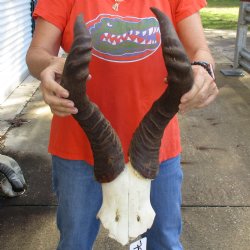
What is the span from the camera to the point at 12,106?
6344 mm

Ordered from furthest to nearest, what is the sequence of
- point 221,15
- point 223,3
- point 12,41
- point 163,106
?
point 223,3
point 221,15
point 12,41
point 163,106

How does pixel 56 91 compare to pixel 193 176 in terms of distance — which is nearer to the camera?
pixel 56 91

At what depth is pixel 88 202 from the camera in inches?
81.6

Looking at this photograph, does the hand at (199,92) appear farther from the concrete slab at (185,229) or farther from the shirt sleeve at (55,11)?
the concrete slab at (185,229)

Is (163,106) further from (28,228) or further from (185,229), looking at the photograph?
(28,228)

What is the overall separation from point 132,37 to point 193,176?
2.69m

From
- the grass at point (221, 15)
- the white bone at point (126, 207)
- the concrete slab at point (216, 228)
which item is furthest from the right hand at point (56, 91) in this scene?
the grass at point (221, 15)

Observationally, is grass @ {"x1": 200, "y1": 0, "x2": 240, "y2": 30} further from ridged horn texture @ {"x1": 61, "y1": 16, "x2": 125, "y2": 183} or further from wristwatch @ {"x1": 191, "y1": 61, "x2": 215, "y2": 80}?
ridged horn texture @ {"x1": 61, "y1": 16, "x2": 125, "y2": 183}

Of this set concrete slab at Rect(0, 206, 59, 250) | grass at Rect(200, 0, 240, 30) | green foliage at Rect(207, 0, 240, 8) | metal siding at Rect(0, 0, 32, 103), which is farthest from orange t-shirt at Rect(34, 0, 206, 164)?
green foliage at Rect(207, 0, 240, 8)

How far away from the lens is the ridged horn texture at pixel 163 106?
141 centimetres

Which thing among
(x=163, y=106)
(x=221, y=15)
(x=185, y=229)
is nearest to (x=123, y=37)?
(x=163, y=106)

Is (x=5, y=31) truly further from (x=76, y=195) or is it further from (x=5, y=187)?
(x=76, y=195)

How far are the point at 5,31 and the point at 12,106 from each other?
49.7 inches

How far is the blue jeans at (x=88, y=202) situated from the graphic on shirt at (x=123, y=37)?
0.49 metres
